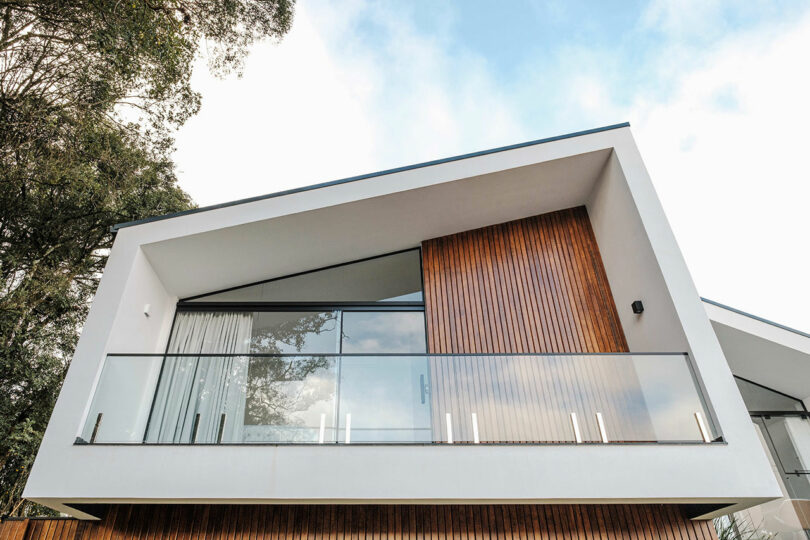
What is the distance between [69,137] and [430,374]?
7.85 m

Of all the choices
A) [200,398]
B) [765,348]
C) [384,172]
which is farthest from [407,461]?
[765,348]

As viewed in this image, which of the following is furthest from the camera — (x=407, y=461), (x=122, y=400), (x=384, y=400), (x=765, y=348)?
(x=765, y=348)

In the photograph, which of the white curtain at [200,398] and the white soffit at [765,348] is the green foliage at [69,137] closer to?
the white curtain at [200,398]

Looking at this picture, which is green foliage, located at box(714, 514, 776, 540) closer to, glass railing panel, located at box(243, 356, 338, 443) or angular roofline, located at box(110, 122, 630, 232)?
glass railing panel, located at box(243, 356, 338, 443)

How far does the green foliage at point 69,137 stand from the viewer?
24.7 ft

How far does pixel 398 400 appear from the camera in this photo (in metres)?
4.96

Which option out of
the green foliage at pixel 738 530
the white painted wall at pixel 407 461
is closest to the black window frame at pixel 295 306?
the white painted wall at pixel 407 461

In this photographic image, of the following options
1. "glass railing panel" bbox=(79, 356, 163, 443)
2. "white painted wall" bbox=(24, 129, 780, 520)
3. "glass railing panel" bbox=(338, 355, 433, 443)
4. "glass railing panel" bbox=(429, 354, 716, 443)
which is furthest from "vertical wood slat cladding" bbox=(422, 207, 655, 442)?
"glass railing panel" bbox=(79, 356, 163, 443)

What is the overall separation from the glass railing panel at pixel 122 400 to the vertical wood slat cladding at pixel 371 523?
934 mm

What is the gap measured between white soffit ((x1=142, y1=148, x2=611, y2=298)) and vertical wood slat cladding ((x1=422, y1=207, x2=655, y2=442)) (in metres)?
0.47

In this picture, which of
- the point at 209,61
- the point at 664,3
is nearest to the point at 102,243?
the point at 209,61

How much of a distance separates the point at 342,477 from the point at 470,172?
4361 mm

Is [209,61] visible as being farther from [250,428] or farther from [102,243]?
[250,428]

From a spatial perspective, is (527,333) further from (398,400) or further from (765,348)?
(765,348)
